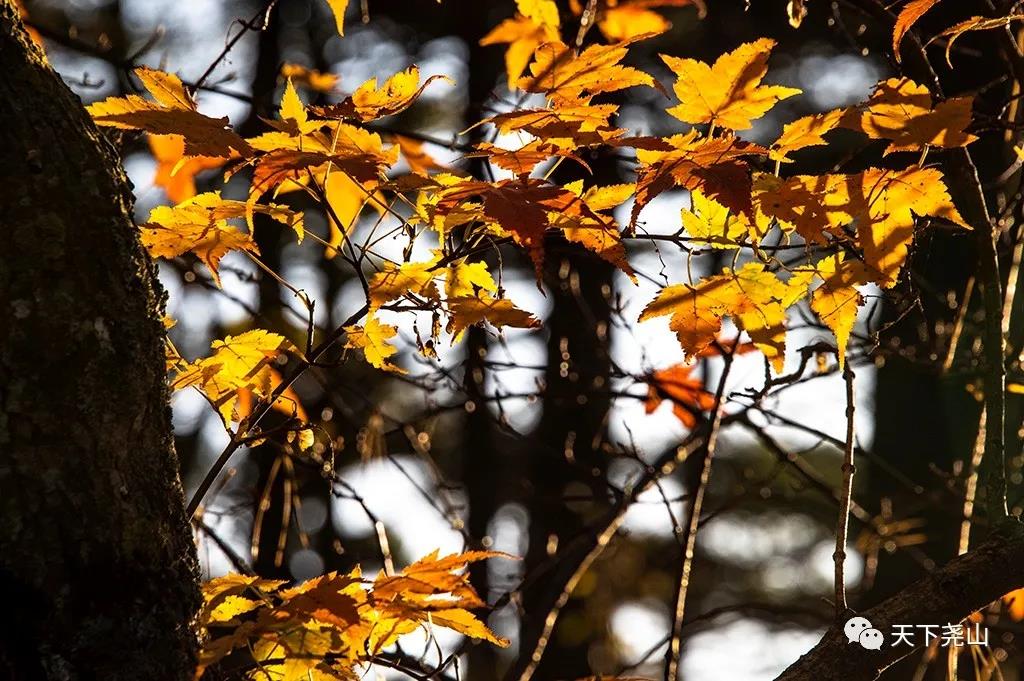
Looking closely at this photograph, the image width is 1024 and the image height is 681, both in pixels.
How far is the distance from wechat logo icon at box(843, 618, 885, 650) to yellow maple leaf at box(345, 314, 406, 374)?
0.66 meters

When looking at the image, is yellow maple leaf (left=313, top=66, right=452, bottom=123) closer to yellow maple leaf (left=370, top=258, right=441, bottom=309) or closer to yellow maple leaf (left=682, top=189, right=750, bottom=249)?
yellow maple leaf (left=370, top=258, right=441, bottom=309)

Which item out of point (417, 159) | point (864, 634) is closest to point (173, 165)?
point (417, 159)

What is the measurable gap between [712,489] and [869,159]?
3970 mm

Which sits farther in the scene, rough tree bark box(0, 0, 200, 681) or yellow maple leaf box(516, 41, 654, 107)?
yellow maple leaf box(516, 41, 654, 107)

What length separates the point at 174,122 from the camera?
3.52ft

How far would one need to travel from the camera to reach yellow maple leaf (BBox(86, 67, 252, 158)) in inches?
41.8

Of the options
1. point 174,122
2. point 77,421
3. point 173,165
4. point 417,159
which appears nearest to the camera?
point 77,421

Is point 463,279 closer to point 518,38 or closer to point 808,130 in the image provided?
point 808,130

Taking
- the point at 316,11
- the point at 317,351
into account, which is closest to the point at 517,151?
the point at 317,351

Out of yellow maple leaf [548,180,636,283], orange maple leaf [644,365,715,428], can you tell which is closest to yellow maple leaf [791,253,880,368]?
yellow maple leaf [548,180,636,283]

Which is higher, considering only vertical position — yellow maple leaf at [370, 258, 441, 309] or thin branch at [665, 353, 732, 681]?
yellow maple leaf at [370, 258, 441, 309]

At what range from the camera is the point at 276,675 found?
111 centimetres

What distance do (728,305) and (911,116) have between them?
32 centimetres

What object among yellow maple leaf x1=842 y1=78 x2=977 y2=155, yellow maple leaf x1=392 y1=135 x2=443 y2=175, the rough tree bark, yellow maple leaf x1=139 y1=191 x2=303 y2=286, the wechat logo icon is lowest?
the wechat logo icon
